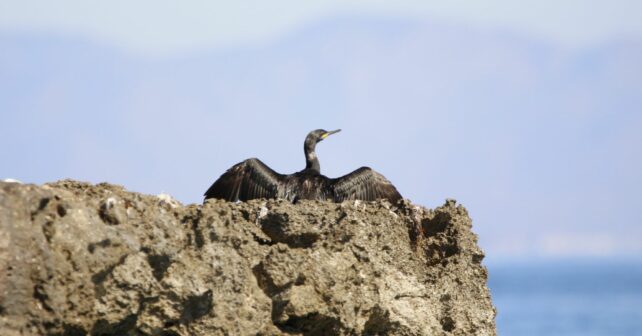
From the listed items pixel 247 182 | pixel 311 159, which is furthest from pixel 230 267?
pixel 311 159

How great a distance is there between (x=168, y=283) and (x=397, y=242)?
2139mm

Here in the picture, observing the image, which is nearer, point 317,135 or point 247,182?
point 247,182

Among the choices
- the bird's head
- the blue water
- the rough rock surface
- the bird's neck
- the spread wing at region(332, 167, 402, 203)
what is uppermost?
the blue water

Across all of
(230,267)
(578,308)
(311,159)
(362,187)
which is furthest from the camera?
(578,308)

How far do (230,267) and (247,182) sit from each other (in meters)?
4.96

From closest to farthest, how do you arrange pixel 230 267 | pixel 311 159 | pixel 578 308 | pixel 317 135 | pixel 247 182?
1. pixel 230 267
2. pixel 247 182
3. pixel 311 159
4. pixel 317 135
5. pixel 578 308

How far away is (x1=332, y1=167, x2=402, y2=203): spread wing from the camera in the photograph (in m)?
13.1

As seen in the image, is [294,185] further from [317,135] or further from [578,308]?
[578,308]

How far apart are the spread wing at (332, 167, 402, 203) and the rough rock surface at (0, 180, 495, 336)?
8.71ft

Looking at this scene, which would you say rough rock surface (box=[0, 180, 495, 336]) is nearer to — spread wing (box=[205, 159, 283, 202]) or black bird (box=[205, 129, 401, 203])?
black bird (box=[205, 129, 401, 203])

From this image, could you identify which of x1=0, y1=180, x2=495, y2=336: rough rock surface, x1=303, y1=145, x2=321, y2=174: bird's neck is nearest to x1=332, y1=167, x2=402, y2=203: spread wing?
x1=303, y1=145, x2=321, y2=174: bird's neck

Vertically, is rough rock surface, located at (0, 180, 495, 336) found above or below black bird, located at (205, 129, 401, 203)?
below

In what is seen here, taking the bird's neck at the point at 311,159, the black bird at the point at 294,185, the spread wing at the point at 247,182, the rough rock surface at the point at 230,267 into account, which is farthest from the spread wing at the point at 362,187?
the rough rock surface at the point at 230,267

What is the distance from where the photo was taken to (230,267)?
858 cm
